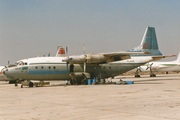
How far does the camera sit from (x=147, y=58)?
129ft

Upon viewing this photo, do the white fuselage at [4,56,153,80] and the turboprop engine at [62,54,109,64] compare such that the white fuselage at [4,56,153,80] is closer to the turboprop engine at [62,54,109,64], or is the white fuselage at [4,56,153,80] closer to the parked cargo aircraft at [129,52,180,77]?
the turboprop engine at [62,54,109,64]

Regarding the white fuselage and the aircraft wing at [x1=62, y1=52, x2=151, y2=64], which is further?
the aircraft wing at [x1=62, y1=52, x2=151, y2=64]

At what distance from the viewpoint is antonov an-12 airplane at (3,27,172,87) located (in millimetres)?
32250

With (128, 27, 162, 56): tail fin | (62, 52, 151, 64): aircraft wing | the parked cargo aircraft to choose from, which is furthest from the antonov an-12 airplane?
the parked cargo aircraft

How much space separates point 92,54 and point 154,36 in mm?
16310

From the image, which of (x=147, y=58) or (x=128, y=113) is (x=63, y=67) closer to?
(x=147, y=58)

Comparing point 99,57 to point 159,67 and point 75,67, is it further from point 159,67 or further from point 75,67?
point 159,67

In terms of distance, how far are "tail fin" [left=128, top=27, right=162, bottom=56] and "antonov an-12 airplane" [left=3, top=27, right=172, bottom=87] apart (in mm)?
4724

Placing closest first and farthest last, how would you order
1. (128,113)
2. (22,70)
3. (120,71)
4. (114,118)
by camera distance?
(114,118)
(128,113)
(22,70)
(120,71)

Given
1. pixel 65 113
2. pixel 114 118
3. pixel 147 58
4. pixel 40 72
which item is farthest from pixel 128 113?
pixel 147 58

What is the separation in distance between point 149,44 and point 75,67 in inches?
667

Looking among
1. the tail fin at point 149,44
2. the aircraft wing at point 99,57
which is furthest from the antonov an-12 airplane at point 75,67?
the tail fin at point 149,44

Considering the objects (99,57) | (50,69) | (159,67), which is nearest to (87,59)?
(99,57)

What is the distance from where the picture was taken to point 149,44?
43875 mm
